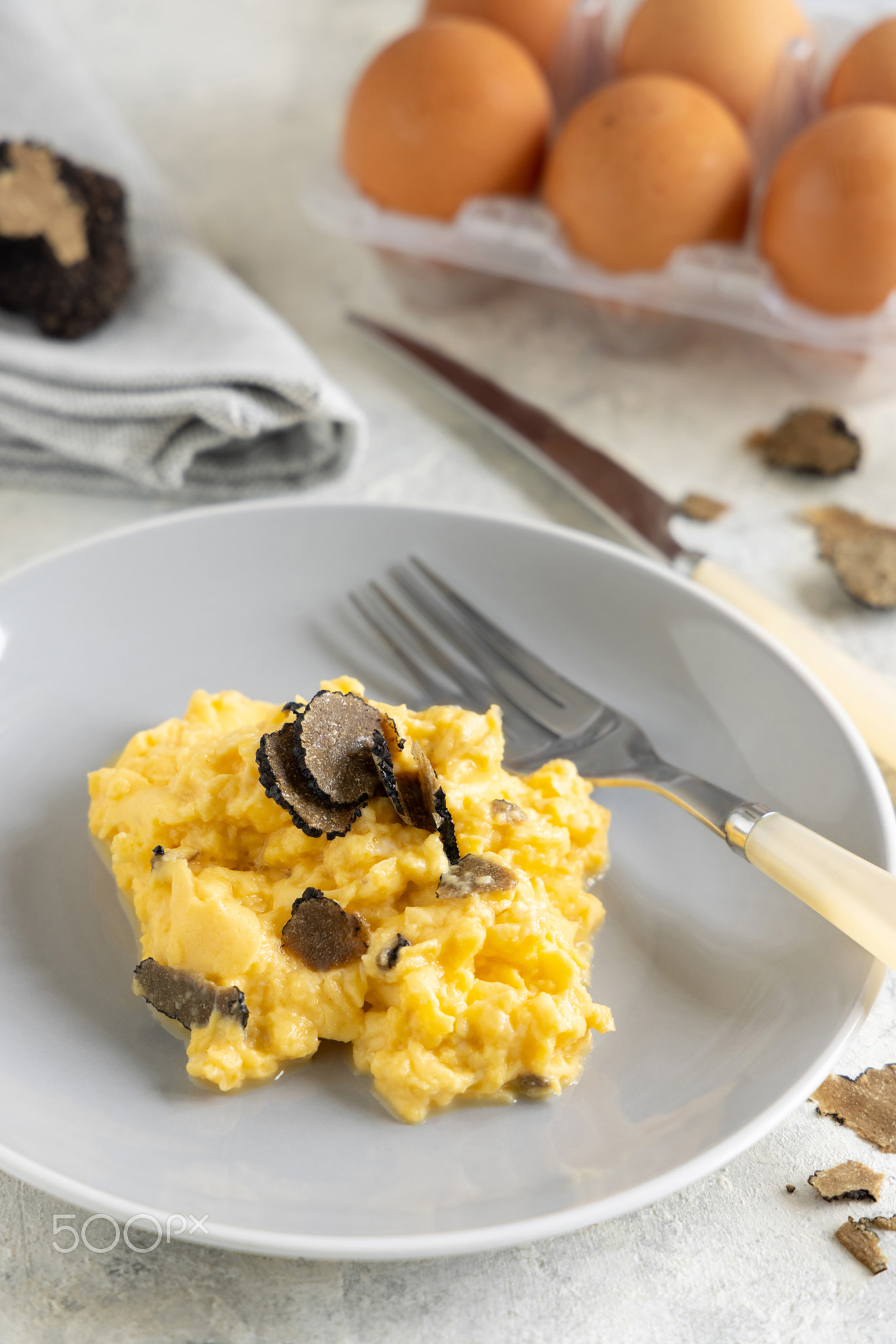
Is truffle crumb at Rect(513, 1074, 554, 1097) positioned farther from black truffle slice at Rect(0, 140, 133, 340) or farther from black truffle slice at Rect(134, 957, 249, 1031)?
black truffle slice at Rect(0, 140, 133, 340)

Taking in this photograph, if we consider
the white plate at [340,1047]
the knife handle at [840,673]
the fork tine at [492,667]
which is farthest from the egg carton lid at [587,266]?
the fork tine at [492,667]

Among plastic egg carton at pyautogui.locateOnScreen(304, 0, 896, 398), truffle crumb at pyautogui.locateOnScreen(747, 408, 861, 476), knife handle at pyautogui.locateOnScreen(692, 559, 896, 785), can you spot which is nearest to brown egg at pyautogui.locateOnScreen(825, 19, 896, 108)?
plastic egg carton at pyautogui.locateOnScreen(304, 0, 896, 398)

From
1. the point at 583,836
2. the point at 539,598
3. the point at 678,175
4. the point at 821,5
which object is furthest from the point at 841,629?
the point at 821,5

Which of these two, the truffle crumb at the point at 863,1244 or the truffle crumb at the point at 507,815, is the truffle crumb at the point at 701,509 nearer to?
the truffle crumb at the point at 507,815

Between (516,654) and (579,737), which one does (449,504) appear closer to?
(516,654)

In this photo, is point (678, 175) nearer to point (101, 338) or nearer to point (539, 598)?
point (539, 598)

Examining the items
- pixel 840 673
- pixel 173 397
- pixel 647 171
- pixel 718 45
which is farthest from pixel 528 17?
pixel 840 673
